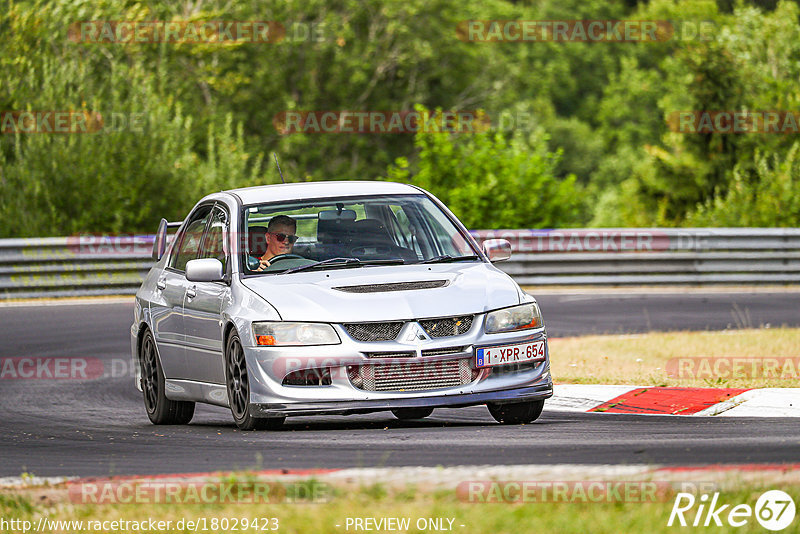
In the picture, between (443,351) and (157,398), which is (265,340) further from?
(157,398)

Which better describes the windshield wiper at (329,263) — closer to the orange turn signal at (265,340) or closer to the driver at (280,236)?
the driver at (280,236)

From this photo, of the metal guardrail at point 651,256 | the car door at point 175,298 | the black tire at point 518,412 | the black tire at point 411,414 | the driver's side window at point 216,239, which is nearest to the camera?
the black tire at point 518,412

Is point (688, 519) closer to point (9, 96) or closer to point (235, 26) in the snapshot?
point (9, 96)

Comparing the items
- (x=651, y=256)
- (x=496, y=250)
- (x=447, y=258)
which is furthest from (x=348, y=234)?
(x=651, y=256)

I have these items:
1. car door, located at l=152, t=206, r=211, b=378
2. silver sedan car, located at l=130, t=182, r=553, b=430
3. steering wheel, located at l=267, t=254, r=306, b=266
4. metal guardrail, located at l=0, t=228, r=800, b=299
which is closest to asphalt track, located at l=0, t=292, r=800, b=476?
silver sedan car, located at l=130, t=182, r=553, b=430

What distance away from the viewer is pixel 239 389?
9.16m

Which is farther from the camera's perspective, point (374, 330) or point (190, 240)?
point (190, 240)

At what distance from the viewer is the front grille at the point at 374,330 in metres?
8.64

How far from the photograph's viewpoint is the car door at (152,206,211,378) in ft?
33.6

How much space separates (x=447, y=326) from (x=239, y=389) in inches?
54.8

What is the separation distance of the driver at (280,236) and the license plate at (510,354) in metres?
1.71

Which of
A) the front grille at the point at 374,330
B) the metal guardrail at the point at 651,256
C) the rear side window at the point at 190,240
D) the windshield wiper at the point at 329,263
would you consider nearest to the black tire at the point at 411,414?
the windshield wiper at the point at 329,263

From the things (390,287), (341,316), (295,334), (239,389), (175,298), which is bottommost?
(239,389)

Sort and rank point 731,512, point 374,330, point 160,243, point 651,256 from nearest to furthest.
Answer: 1. point 731,512
2. point 374,330
3. point 160,243
4. point 651,256
